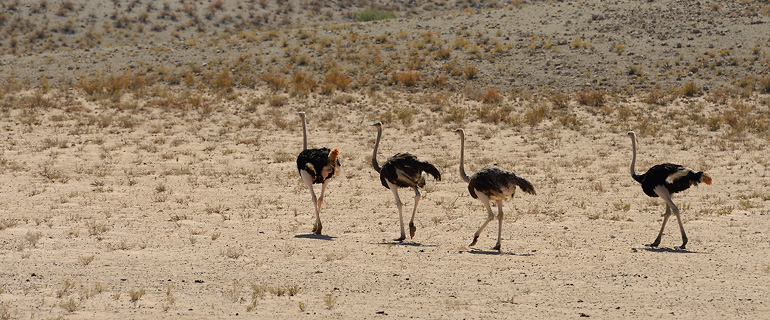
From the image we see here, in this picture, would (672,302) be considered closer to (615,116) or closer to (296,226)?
(296,226)

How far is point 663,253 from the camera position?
11.4 meters

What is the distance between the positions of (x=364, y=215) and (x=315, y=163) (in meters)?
2.18

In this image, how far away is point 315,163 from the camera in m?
12.6

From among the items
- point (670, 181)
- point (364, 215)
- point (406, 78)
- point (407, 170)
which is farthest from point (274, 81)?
point (670, 181)

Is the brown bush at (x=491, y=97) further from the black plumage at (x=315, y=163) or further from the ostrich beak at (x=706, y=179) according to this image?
the ostrich beak at (x=706, y=179)

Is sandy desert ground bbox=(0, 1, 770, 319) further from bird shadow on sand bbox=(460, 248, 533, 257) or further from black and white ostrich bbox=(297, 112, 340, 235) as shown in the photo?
black and white ostrich bbox=(297, 112, 340, 235)

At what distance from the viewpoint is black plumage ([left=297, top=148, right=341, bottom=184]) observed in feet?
41.1

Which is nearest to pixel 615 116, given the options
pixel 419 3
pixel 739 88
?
pixel 739 88

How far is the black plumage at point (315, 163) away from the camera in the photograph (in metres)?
12.5

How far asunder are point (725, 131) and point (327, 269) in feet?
56.3

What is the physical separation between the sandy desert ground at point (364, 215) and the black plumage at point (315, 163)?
90 centimetres

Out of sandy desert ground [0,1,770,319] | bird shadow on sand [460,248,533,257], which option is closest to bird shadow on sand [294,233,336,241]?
sandy desert ground [0,1,770,319]

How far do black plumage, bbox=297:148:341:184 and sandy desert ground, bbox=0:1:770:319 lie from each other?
0.90 metres

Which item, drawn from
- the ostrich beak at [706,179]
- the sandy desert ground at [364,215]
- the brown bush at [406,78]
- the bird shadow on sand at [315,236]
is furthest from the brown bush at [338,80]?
the ostrich beak at [706,179]
